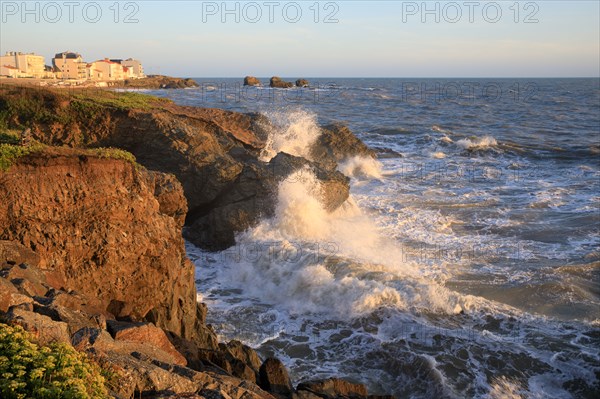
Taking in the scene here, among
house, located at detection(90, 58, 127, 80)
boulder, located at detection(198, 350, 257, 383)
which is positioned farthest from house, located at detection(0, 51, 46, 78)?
boulder, located at detection(198, 350, 257, 383)

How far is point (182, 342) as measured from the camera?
286 inches

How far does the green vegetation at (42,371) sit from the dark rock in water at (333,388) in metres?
3.54

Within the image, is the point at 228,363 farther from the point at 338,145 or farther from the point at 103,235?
the point at 338,145

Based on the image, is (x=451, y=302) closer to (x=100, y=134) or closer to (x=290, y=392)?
(x=290, y=392)

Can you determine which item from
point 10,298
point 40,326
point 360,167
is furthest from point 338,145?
point 40,326

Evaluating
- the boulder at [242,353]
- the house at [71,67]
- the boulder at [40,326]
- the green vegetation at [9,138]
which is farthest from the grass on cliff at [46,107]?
the house at [71,67]

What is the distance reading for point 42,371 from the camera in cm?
389

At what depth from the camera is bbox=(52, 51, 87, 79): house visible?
309ft

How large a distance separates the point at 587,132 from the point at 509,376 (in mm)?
36498

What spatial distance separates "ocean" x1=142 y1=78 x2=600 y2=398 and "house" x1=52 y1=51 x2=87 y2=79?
266 ft

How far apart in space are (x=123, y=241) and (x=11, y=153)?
2039 millimetres

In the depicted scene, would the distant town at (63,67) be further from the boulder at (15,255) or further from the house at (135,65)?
the boulder at (15,255)

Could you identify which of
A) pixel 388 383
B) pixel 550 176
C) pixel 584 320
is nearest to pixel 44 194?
pixel 388 383

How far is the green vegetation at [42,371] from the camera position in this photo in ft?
12.3
